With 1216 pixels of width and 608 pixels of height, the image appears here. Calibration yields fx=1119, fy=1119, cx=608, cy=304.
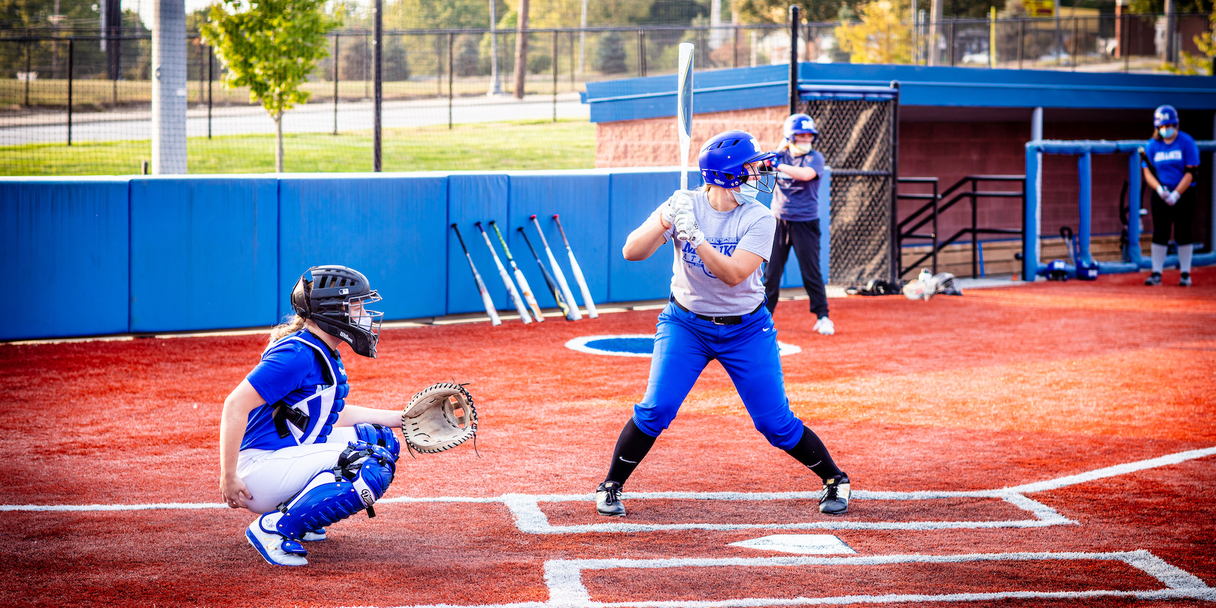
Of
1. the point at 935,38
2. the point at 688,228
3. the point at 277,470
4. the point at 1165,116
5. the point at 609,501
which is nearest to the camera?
the point at 277,470

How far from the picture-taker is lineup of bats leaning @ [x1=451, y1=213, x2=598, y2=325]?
11516mm

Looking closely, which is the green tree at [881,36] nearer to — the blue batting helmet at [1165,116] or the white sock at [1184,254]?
the white sock at [1184,254]

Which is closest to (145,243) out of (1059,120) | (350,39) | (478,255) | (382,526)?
(478,255)

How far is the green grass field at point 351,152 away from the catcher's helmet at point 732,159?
780 inches

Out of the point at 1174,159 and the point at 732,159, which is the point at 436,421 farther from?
the point at 1174,159

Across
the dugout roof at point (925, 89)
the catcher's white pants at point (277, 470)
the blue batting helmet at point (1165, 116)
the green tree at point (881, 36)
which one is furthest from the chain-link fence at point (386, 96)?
the catcher's white pants at point (277, 470)

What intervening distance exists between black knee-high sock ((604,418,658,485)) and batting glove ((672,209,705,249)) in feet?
3.07

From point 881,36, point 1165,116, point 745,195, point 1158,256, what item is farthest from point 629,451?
point 881,36

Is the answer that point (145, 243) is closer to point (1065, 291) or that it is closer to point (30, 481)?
point (30, 481)

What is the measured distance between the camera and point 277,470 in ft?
13.7

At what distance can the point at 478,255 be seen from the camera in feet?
39.0

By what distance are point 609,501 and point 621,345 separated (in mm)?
5153

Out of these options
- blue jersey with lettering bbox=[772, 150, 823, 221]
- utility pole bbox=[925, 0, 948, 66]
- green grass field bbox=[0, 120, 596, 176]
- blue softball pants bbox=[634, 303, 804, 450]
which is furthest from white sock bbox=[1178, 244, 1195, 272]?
utility pole bbox=[925, 0, 948, 66]

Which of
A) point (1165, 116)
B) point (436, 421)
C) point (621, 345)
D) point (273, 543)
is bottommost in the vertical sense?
point (273, 543)
